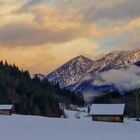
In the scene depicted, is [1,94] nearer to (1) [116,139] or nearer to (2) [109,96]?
(2) [109,96]

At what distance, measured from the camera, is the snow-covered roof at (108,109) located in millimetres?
90387

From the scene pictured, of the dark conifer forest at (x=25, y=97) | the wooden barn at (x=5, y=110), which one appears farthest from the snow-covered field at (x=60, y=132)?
the dark conifer forest at (x=25, y=97)

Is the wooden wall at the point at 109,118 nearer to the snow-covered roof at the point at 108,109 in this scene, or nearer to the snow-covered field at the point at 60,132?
the snow-covered roof at the point at 108,109

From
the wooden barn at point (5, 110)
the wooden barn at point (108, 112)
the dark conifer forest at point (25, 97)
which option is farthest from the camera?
the dark conifer forest at point (25, 97)

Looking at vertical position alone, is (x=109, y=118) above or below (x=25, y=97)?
below

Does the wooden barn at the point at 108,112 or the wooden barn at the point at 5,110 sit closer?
the wooden barn at the point at 108,112

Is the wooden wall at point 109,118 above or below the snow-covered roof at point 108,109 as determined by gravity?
below

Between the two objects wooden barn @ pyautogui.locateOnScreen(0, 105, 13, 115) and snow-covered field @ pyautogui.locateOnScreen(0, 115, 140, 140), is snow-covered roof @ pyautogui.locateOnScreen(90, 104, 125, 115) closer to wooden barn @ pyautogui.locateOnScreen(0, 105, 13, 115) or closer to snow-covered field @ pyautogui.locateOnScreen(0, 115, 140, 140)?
wooden barn @ pyautogui.locateOnScreen(0, 105, 13, 115)

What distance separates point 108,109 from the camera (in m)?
91.5

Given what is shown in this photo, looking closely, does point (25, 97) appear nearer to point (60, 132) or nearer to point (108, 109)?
point (108, 109)

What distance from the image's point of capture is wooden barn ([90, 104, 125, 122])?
89.5 m

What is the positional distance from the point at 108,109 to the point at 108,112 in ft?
2.62

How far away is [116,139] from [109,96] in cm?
15371

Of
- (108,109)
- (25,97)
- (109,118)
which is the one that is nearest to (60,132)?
(109,118)
